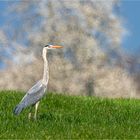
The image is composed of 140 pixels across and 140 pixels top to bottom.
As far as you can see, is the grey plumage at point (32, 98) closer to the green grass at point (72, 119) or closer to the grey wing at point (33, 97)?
the grey wing at point (33, 97)

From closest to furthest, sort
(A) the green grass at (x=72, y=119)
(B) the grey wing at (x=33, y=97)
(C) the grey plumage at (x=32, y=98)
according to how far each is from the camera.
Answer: (A) the green grass at (x=72, y=119) → (C) the grey plumage at (x=32, y=98) → (B) the grey wing at (x=33, y=97)

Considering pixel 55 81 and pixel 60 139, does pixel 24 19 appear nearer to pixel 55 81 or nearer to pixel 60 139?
pixel 55 81

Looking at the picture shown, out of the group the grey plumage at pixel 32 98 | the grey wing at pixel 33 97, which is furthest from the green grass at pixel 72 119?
the grey wing at pixel 33 97

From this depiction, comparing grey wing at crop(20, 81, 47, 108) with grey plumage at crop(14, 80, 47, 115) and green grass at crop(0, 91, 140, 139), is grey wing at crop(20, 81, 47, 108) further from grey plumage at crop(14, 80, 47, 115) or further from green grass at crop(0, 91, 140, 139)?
green grass at crop(0, 91, 140, 139)

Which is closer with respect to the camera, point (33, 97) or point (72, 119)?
point (33, 97)

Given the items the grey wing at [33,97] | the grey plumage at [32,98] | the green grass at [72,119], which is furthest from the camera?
the grey wing at [33,97]

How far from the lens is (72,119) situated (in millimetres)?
18688

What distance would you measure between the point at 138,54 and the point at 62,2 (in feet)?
26.5

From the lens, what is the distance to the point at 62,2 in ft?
178

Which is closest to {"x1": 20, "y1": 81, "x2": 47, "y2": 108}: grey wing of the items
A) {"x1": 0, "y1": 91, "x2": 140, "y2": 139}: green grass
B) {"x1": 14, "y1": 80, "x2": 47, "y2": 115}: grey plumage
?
{"x1": 14, "y1": 80, "x2": 47, "y2": 115}: grey plumage

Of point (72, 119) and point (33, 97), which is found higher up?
point (33, 97)

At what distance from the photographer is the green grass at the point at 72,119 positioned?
49.1 ft

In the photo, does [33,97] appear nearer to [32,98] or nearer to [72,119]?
[32,98]

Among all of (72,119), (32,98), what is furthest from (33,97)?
(72,119)
